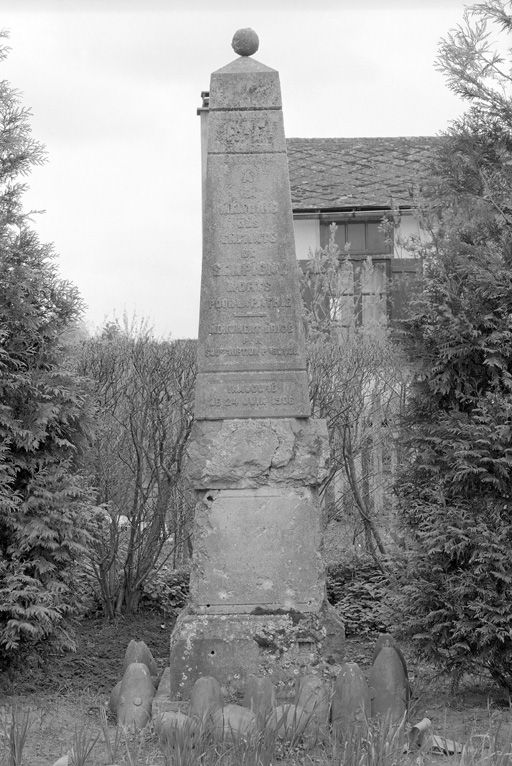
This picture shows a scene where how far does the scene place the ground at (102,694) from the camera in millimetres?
5516

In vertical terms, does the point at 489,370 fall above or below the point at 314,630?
above

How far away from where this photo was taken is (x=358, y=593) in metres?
9.51

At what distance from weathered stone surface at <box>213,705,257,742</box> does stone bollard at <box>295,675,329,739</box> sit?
28 cm

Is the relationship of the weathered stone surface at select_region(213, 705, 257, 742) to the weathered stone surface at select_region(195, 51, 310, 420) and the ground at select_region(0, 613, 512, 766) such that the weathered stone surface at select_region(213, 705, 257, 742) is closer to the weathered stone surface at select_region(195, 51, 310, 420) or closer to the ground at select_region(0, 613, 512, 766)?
the ground at select_region(0, 613, 512, 766)

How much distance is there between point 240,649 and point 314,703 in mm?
751

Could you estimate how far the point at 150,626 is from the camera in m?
8.97

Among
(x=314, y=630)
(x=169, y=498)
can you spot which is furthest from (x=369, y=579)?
(x=314, y=630)

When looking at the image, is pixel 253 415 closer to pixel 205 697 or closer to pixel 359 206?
pixel 205 697

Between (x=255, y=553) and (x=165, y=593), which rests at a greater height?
(x=255, y=553)

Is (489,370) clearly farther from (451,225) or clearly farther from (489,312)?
(451,225)

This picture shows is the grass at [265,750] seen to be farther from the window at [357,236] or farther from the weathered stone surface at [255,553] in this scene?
the window at [357,236]

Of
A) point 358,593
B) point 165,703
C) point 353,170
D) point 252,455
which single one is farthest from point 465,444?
point 353,170

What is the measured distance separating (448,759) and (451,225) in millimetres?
3745

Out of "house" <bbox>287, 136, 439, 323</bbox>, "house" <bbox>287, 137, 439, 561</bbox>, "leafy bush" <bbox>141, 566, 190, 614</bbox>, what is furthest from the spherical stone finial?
"house" <bbox>287, 136, 439, 323</bbox>
